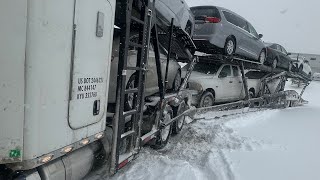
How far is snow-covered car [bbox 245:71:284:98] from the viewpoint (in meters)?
13.2

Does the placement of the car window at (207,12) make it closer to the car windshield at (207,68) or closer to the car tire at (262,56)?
the car windshield at (207,68)

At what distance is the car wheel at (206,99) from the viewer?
953 centimetres

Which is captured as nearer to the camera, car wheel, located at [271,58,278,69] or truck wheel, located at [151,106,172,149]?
truck wheel, located at [151,106,172,149]

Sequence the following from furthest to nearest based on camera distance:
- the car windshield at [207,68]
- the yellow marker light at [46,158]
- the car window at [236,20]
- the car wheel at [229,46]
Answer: the car windshield at [207,68] < the car window at [236,20] < the car wheel at [229,46] < the yellow marker light at [46,158]

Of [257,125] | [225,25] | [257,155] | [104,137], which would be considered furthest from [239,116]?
[104,137]

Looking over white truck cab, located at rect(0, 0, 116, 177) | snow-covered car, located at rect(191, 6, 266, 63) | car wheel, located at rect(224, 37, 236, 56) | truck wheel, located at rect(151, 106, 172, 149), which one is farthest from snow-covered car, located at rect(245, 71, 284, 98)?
white truck cab, located at rect(0, 0, 116, 177)

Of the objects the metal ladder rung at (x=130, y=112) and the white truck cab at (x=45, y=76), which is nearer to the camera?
the white truck cab at (x=45, y=76)

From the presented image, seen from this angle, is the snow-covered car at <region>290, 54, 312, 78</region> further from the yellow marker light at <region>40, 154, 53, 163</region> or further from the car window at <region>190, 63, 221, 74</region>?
the yellow marker light at <region>40, 154, 53, 163</region>

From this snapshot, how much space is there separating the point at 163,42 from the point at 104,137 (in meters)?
3.11

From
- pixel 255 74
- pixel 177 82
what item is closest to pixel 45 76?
pixel 177 82

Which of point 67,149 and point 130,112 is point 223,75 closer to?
point 130,112

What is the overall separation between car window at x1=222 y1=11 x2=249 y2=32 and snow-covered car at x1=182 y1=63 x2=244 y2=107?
1.35 meters

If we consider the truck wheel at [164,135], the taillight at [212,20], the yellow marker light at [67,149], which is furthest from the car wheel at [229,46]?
the yellow marker light at [67,149]

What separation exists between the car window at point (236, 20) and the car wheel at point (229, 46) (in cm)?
57
